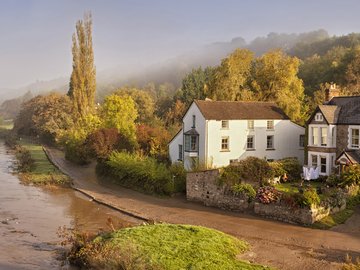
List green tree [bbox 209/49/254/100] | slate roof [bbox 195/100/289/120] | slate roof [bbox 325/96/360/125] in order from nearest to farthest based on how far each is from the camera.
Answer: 1. slate roof [bbox 325/96/360/125]
2. slate roof [bbox 195/100/289/120]
3. green tree [bbox 209/49/254/100]

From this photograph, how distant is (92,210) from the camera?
32.5 metres

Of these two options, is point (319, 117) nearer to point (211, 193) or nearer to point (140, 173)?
point (211, 193)

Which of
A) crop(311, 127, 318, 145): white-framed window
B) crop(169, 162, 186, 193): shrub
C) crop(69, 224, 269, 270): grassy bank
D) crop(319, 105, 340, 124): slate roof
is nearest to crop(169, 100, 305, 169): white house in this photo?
crop(169, 162, 186, 193): shrub

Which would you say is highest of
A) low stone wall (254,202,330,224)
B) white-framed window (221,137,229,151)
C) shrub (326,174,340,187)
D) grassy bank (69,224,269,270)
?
white-framed window (221,137,229,151)

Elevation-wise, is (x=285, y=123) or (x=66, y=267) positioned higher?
(x=285, y=123)

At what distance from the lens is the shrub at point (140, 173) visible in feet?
119

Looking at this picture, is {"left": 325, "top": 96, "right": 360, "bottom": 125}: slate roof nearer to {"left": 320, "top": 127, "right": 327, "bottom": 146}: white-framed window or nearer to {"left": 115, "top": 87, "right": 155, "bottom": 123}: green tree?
{"left": 320, "top": 127, "right": 327, "bottom": 146}: white-framed window

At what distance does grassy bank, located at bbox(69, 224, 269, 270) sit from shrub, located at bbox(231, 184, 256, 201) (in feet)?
24.1

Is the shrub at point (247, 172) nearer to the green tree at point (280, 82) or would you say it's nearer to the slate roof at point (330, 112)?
the slate roof at point (330, 112)

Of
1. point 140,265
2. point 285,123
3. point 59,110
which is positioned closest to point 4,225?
point 140,265

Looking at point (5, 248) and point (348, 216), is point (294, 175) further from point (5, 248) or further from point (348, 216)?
point (5, 248)

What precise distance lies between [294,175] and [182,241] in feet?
59.8

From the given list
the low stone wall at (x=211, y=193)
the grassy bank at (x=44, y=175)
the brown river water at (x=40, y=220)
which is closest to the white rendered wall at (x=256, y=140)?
the low stone wall at (x=211, y=193)

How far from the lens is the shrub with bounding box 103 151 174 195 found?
36.4 m
